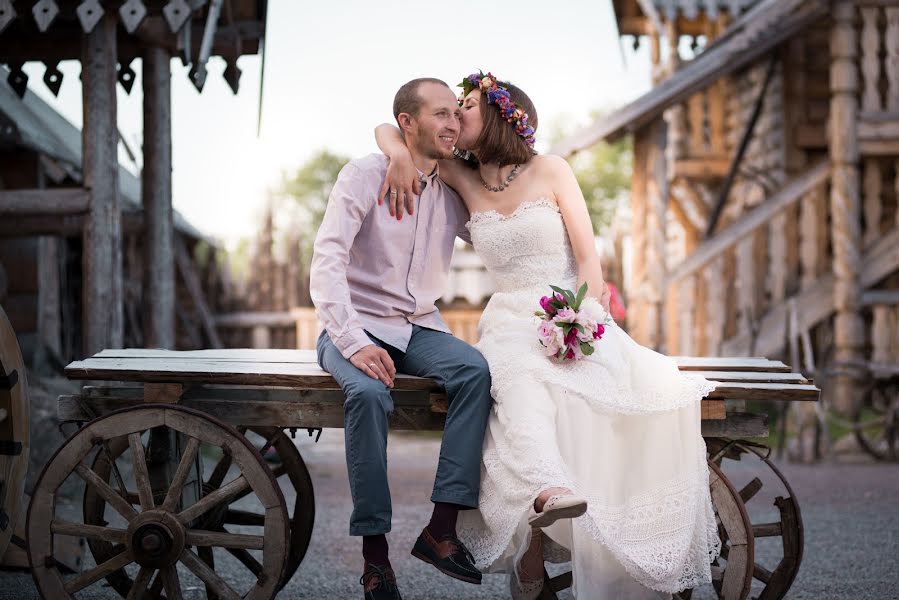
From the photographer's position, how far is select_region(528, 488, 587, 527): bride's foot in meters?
3.44

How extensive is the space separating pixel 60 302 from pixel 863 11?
8734mm

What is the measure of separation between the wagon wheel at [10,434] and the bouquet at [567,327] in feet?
6.49

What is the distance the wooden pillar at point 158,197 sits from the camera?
27.4ft

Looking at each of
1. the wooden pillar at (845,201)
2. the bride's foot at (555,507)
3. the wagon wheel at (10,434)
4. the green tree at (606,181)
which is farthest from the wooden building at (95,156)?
the green tree at (606,181)

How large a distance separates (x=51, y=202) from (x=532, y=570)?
16.0 feet

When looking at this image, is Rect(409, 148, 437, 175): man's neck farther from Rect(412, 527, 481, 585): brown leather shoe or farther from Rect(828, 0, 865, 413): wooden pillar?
Rect(828, 0, 865, 413): wooden pillar

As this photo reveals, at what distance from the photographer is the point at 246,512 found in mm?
4543

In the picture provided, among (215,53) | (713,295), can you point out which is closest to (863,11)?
(713,295)

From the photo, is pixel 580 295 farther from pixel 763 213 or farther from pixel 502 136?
pixel 763 213

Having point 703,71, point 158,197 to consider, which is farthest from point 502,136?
point 703,71

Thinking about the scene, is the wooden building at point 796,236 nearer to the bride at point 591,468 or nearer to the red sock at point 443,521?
the bride at point 591,468

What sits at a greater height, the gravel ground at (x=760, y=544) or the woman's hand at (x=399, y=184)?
the woman's hand at (x=399, y=184)

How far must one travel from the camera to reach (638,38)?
14719 mm

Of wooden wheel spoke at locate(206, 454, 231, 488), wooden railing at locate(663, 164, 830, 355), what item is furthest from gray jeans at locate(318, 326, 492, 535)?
wooden railing at locate(663, 164, 830, 355)
